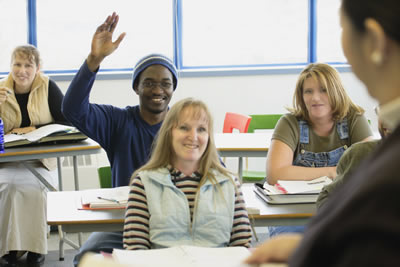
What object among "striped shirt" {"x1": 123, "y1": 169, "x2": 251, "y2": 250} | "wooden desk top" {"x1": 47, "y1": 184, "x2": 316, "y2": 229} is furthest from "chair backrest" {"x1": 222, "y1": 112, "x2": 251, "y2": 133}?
"striped shirt" {"x1": 123, "y1": 169, "x2": 251, "y2": 250}

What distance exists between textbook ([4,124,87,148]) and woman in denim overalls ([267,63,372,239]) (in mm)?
1434

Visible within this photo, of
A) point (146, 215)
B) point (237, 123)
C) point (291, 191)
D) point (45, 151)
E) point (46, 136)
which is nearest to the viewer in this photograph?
point (146, 215)

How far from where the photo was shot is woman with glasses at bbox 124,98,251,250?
1992 millimetres

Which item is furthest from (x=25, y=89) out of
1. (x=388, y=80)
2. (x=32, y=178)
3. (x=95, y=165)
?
(x=388, y=80)

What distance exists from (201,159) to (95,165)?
3.34 metres

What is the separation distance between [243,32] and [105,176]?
10.9ft

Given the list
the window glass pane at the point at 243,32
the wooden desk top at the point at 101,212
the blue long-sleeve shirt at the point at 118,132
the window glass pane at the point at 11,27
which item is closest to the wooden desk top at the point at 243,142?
the blue long-sleeve shirt at the point at 118,132

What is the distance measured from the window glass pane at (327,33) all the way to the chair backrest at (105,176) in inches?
142

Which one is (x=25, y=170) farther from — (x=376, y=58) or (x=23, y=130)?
(x=376, y=58)

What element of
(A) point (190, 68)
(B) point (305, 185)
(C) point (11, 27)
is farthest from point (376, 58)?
(C) point (11, 27)

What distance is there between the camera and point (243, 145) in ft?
12.4

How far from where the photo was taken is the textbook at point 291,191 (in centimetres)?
248

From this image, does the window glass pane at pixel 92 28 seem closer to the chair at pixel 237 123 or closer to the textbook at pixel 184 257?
the chair at pixel 237 123

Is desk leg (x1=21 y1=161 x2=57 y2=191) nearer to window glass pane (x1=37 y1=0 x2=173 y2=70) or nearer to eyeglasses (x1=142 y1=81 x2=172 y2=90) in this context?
eyeglasses (x1=142 y1=81 x2=172 y2=90)
